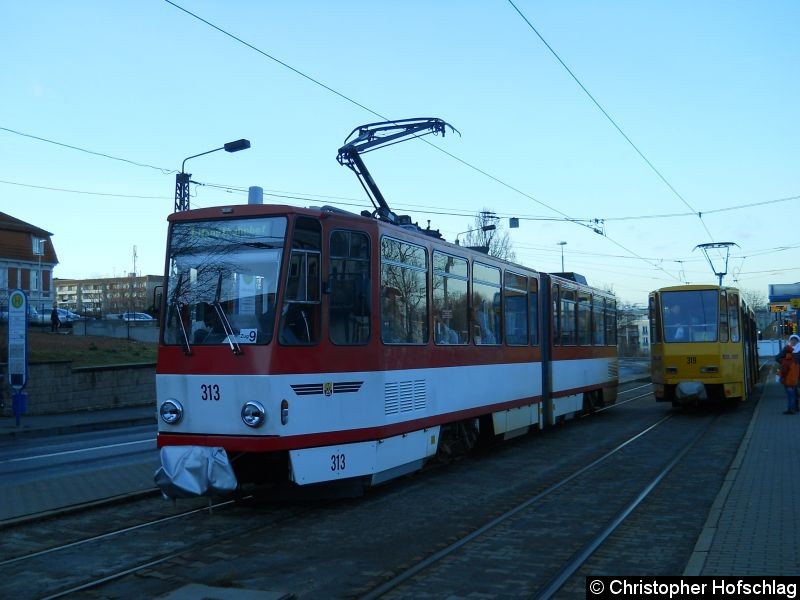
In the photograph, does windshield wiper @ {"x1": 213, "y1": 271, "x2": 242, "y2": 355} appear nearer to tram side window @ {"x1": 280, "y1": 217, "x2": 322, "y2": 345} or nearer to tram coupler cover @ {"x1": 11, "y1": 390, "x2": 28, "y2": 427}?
tram side window @ {"x1": 280, "y1": 217, "x2": 322, "y2": 345}

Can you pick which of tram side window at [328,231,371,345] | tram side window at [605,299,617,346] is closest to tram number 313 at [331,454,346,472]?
tram side window at [328,231,371,345]

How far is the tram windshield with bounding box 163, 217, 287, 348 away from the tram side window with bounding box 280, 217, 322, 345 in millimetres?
142

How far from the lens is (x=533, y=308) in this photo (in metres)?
16.1

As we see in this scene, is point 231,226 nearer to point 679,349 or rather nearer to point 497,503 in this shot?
point 497,503

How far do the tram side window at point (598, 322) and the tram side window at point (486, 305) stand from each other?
24.6 feet

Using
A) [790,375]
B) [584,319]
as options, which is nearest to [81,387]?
[584,319]

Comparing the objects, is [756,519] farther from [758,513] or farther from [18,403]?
[18,403]

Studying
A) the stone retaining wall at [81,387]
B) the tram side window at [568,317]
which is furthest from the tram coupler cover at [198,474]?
the stone retaining wall at [81,387]

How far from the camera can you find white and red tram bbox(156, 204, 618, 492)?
8.50 m

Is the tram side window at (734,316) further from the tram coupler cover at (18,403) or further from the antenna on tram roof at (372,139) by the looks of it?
the tram coupler cover at (18,403)

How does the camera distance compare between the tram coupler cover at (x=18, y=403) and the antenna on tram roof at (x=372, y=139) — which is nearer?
the antenna on tram roof at (x=372, y=139)

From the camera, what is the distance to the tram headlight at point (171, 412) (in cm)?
880

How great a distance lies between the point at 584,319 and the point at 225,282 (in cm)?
1282

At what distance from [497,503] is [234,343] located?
11.5ft
